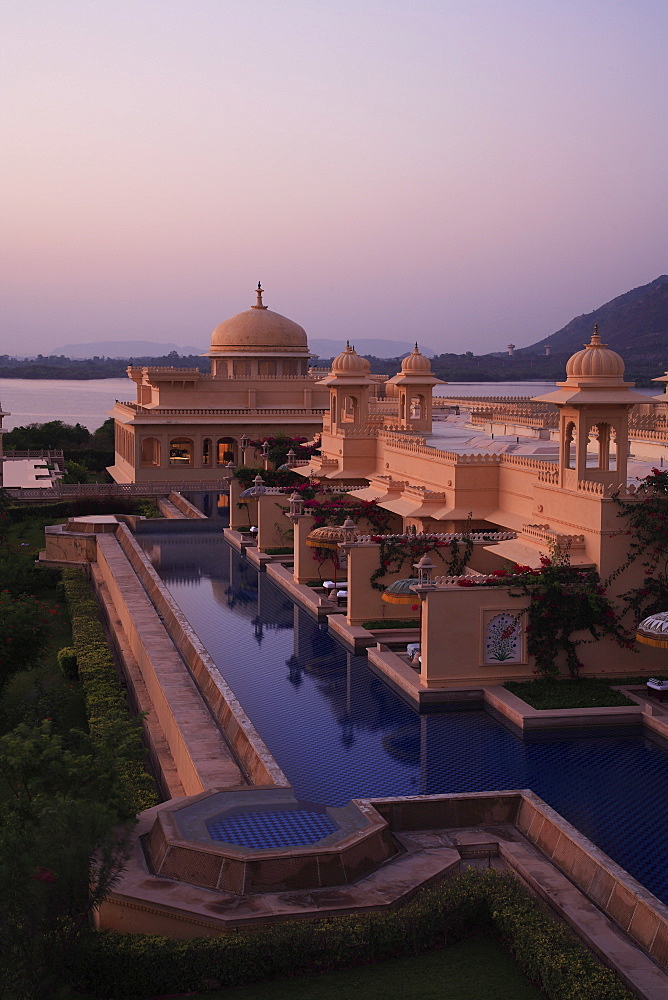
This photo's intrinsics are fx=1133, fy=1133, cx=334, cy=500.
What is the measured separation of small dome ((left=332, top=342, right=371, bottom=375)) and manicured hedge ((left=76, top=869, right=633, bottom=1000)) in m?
20.4

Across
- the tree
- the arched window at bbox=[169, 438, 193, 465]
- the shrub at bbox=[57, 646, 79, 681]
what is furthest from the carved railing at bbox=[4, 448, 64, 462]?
the tree

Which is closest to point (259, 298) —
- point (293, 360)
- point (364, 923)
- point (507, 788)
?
point (293, 360)

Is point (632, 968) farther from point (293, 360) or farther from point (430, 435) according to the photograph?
point (293, 360)

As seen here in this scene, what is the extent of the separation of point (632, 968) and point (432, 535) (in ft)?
36.6

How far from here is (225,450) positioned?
44156 mm

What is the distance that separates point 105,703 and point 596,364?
7988 millimetres

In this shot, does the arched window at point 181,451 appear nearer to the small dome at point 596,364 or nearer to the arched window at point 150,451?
the arched window at point 150,451

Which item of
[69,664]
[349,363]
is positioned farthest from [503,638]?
[349,363]

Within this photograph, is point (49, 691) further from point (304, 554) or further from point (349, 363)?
point (349, 363)

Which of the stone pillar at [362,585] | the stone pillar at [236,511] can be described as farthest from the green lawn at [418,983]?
the stone pillar at [236,511]

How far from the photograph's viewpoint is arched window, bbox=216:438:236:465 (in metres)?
43.9

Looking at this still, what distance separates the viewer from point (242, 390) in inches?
1767

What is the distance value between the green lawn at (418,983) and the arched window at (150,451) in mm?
37289

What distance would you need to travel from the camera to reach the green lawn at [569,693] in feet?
45.9
